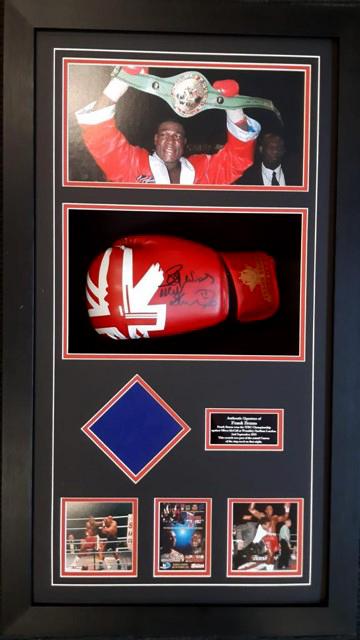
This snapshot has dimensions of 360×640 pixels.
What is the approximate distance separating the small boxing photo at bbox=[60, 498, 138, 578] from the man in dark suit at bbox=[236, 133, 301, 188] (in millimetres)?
452

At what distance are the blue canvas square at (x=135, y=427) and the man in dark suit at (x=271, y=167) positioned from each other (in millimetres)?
310

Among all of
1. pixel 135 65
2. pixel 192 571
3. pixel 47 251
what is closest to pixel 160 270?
pixel 47 251

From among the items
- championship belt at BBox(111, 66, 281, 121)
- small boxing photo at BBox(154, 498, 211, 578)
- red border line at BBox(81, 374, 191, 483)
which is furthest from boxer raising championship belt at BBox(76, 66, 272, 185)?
small boxing photo at BBox(154, 498, 211, 578)

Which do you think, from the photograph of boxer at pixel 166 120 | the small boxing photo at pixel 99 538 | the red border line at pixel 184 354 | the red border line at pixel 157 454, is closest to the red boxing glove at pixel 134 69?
the photograph of boxer at pixel 166 120

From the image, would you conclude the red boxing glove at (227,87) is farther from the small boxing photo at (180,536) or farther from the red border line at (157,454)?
the small boxing photo at (180,536)

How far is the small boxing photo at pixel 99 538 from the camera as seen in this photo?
0.79 m

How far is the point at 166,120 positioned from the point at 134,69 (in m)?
0.08

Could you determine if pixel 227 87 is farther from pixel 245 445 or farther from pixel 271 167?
pixel 245 445

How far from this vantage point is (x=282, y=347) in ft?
2.61

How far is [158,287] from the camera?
0.77 meters

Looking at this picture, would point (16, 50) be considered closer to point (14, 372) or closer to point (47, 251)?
point (47, 251)

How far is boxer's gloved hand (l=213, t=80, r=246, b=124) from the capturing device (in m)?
0.77

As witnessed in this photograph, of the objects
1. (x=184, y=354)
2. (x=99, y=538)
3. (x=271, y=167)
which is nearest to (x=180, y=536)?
(x=99, y=538)

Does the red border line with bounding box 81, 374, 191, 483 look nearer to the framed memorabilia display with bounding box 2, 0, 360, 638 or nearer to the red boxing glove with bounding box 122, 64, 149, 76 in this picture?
the framed memorabilia display with bounding box 2, 0, 360, 638
